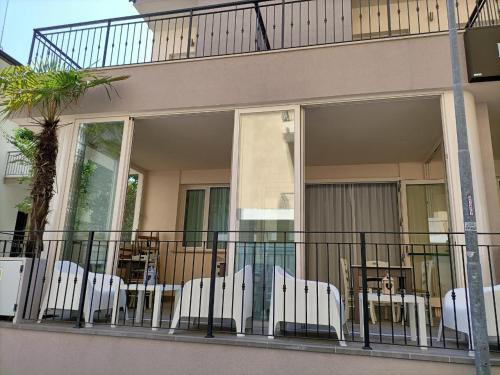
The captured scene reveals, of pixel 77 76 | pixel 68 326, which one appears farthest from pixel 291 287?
pixel 77 76

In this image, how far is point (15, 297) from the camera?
4082 millimetres

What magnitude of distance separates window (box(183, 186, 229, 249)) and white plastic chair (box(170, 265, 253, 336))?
3711mm

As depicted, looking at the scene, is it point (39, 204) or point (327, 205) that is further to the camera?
point (327, 205)

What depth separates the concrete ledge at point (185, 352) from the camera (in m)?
2.94

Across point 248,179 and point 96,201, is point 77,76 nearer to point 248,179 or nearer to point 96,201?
point 96,201

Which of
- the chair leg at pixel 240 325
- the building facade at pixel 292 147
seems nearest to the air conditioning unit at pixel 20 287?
the building facade at pixel 292 147

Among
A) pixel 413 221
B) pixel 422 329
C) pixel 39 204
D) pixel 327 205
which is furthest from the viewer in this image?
pixel 327 205

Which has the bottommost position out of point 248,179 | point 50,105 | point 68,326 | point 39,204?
point 68,326

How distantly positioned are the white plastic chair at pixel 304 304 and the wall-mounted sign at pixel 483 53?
2.75m

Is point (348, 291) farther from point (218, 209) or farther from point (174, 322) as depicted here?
point (218, 209)

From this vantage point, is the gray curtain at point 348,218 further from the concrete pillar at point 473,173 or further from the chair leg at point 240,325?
the chair leg at point 240,325

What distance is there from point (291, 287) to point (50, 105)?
371cm

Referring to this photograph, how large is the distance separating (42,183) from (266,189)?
2.62m

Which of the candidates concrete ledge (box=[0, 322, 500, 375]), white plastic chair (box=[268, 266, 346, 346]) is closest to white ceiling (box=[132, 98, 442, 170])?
white plastic chair (box=[268, 266, 346, 346])
